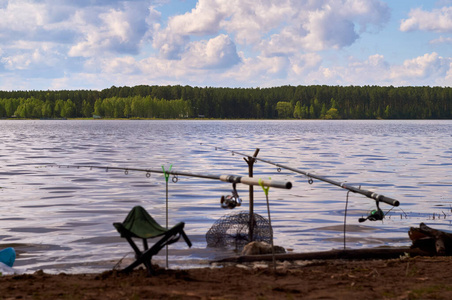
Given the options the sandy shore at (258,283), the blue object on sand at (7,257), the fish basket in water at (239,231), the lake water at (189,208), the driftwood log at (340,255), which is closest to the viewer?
the sandy shore at (258,283)

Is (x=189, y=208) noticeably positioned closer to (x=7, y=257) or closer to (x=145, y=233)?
(x=7, y=257)

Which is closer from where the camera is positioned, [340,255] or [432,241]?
[340,255]

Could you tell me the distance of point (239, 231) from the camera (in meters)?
13.6

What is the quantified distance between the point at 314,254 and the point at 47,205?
11.8 meters

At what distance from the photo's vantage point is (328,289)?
857 cm

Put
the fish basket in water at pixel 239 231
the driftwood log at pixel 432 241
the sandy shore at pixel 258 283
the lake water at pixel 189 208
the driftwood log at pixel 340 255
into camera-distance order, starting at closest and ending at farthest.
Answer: the sandy shore at pixel 258 283, the driftwood log at pixel 340 255, the driftwood log at pixel 432 241, the fish basket in water at pixel 239 231, the lake water at pixel 189 208

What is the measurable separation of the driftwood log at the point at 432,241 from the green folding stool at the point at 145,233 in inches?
217

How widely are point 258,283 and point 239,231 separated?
4.55m

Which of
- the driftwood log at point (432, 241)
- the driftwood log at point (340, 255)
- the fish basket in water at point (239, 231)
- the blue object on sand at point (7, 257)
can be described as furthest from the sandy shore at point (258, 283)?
the fish basket in water at point (239, 231)

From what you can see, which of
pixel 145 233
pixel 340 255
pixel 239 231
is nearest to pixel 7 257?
pixel 145 233

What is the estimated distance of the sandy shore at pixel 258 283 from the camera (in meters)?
8.02

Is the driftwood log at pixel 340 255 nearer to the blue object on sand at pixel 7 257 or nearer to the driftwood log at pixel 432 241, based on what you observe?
the driftwood log at pixel 432 241

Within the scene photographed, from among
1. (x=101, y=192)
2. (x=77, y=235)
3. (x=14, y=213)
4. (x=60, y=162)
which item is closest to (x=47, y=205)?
(x=14, y=213)

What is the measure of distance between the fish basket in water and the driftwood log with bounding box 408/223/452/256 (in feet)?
9.88
